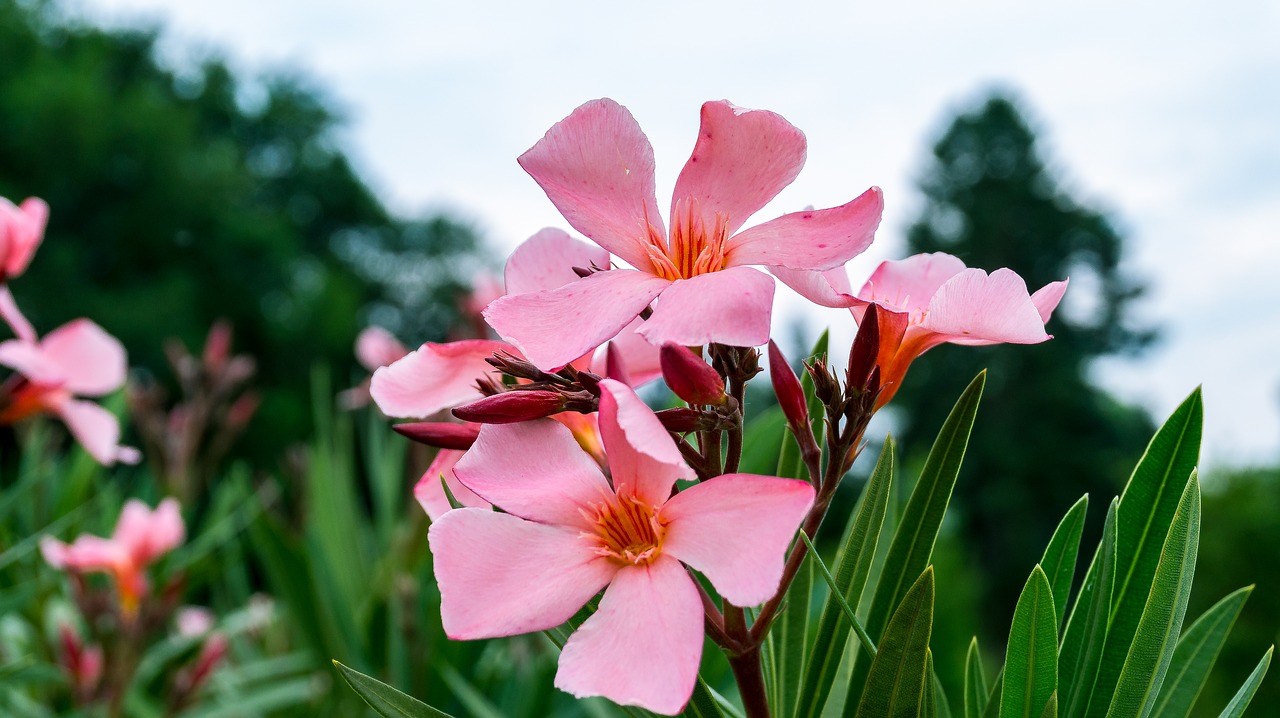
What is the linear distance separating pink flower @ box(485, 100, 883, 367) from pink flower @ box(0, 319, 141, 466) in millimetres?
849

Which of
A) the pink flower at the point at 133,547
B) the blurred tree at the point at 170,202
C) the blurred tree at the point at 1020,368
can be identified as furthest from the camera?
the blurred tree at the point at 1020,368

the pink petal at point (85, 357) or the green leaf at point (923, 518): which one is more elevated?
the green leaf at point (923, 518)

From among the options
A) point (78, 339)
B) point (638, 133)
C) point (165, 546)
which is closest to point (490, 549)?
point (638, 133)

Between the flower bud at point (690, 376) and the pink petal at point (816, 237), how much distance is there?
2.6 inches

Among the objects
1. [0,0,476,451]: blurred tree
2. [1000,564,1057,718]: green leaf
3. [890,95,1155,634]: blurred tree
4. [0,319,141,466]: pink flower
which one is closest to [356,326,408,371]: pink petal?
[0,319,141,466]: pink flower

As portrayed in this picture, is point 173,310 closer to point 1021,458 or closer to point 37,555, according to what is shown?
point 37,555

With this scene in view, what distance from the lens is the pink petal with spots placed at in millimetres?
585

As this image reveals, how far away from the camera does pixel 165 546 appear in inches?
63.6

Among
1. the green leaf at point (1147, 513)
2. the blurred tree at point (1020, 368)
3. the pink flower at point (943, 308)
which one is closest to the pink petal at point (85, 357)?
the pink flower at point (943, 308)

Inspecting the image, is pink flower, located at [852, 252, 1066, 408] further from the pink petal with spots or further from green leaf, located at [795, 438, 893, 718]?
the pink petal with spots

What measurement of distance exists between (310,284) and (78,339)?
1492cm

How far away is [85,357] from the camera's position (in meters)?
1.21

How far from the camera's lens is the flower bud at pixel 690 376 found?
0.46m

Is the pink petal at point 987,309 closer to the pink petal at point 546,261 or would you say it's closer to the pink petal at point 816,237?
the pink petal at point 816,237
